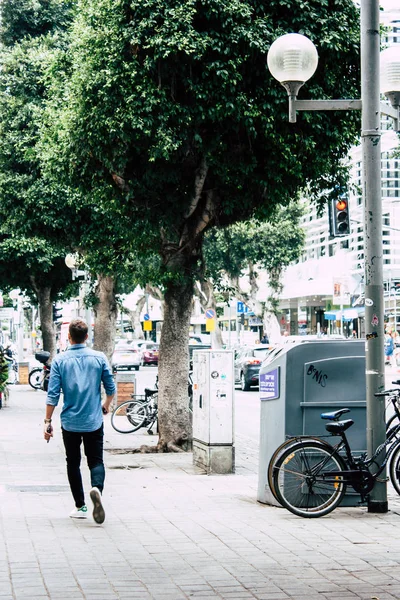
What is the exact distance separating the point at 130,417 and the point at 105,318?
6.18 meters

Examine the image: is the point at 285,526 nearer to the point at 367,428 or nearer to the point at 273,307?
the point at 367,428

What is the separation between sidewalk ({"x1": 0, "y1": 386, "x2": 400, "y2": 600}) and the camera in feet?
19.9

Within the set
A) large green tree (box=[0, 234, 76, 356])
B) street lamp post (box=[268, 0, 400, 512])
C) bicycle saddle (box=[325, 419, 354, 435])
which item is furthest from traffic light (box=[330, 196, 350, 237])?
large green tree (box=[0, 234, 76, 356])

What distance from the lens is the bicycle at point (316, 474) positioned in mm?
8734

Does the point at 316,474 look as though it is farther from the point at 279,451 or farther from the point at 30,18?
the point at 30,18

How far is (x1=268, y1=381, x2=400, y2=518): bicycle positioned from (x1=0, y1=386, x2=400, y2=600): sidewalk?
0.16 meters

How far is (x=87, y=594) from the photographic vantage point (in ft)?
19.3

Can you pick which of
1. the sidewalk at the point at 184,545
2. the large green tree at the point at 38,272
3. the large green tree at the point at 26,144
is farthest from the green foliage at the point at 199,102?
the large green tree at the point at 38,272

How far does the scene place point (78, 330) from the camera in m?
8.69

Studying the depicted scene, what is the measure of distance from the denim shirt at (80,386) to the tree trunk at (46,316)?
24.5 m

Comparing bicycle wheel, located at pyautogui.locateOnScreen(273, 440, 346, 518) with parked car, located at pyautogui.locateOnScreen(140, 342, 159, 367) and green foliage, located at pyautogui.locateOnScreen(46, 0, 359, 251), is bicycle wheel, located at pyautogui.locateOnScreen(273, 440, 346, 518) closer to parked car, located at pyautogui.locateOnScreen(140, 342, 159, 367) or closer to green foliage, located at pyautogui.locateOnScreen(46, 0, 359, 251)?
green foliage, located at pyautogui.locateOnScreen(46, 0, 359, 251)

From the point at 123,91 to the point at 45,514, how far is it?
603 centimetres

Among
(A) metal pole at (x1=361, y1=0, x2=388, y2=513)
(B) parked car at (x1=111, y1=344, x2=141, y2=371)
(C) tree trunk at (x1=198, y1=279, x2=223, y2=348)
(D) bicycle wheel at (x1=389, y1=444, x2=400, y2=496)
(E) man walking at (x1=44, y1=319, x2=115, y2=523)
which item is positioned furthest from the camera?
(B) parked car at (x1=111, y1=344, x2=141, y2=371)

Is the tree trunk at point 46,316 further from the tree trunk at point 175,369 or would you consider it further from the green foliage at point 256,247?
the tree trunk at point 175,369
